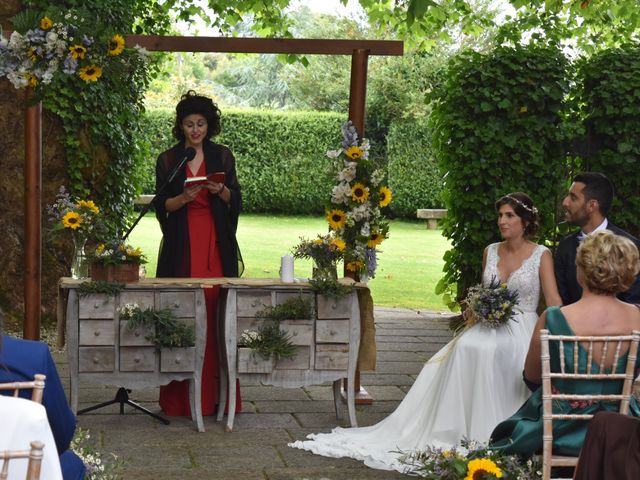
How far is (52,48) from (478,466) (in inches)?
135

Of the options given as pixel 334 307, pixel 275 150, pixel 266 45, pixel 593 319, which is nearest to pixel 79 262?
pixel 334 307

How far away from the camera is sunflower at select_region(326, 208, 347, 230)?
21.9ft

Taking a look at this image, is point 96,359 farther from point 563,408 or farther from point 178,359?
point 563,408

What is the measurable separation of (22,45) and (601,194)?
352cm

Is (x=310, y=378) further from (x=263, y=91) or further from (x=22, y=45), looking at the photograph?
(x=263, y=91)

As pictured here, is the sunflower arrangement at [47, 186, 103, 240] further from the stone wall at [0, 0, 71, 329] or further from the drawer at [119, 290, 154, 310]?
the stone wall at [0, 0, 71, 329]

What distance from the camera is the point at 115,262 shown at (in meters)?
6.24

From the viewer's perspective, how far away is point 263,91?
39344 millimetres

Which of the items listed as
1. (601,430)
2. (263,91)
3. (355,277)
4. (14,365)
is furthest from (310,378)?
(263,91)

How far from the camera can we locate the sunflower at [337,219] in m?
6.68

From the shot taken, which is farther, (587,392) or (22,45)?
(22,45)

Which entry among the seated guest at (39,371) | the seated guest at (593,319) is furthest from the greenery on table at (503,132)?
the seated guest at (39,371)

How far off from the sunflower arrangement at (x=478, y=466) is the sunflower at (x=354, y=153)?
2.10 m

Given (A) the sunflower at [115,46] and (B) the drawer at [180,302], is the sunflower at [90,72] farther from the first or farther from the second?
(B) the drawer at [180,302]
